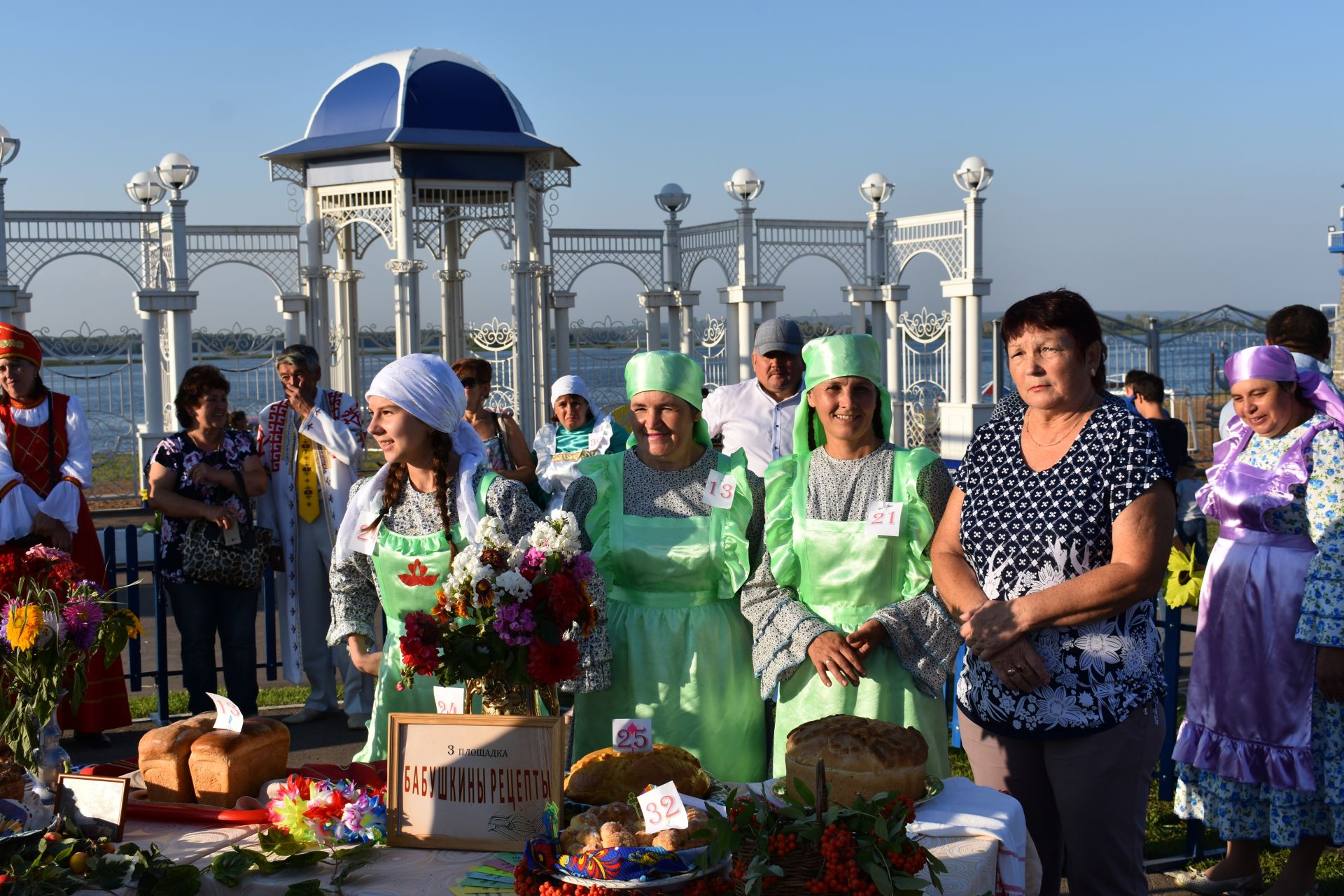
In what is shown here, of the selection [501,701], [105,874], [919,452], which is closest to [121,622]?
[105,874]

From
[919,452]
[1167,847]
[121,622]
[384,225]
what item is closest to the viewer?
[121,622]

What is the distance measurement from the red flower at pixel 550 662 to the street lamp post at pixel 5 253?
37.9 ft

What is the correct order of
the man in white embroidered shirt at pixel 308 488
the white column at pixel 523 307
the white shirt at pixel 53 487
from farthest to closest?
the white column at pixel 523 307 < the man in white embroidered shirt at pixel 308 488 < the white shirt at pixel 53 487

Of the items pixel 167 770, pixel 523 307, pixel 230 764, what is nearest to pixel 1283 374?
pixel 230 764

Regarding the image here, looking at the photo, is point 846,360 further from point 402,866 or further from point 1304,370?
point 402,866

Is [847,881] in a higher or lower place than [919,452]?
lower

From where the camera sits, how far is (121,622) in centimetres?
284

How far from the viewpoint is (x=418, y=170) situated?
13.0 metres

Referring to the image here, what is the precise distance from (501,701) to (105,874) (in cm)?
81

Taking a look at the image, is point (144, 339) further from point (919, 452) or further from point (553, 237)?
point (919, 452)

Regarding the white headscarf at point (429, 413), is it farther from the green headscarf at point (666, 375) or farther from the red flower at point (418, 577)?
the green headscarf at point (666, 375)

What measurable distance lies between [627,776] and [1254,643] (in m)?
2.46

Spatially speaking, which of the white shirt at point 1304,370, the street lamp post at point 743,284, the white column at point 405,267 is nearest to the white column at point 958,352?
the street lamp post at point 743,284

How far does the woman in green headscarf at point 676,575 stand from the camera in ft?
11.9
